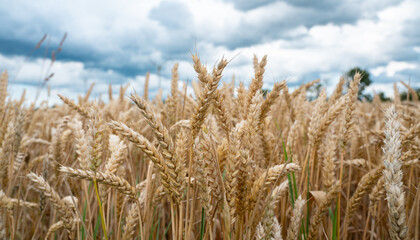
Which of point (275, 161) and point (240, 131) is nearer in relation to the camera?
point (240, 131)

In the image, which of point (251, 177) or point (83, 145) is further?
point (83, 145)

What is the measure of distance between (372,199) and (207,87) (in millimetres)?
1231

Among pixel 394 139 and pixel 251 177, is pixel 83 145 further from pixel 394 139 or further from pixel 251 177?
pixel 394 139

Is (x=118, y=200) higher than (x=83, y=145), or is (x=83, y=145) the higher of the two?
(x=83, y=145)

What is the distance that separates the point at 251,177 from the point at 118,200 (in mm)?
819

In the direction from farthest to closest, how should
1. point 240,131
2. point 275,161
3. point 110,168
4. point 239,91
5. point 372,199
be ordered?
point 275,161, point 372,199, point 239,91, point 110,168, point 240,131

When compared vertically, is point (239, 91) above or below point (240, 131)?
above

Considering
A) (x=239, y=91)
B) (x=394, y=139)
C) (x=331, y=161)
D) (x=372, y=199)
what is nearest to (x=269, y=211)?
(x=394, y=139)

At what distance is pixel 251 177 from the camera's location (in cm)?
115

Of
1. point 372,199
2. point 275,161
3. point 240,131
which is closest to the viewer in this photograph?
point 240,131

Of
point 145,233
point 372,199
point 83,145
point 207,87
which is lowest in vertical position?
point 145,233

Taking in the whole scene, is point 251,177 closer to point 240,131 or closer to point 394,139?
point 240,131

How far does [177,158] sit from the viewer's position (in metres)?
1.00

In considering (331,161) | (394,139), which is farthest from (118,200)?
(394,139)
